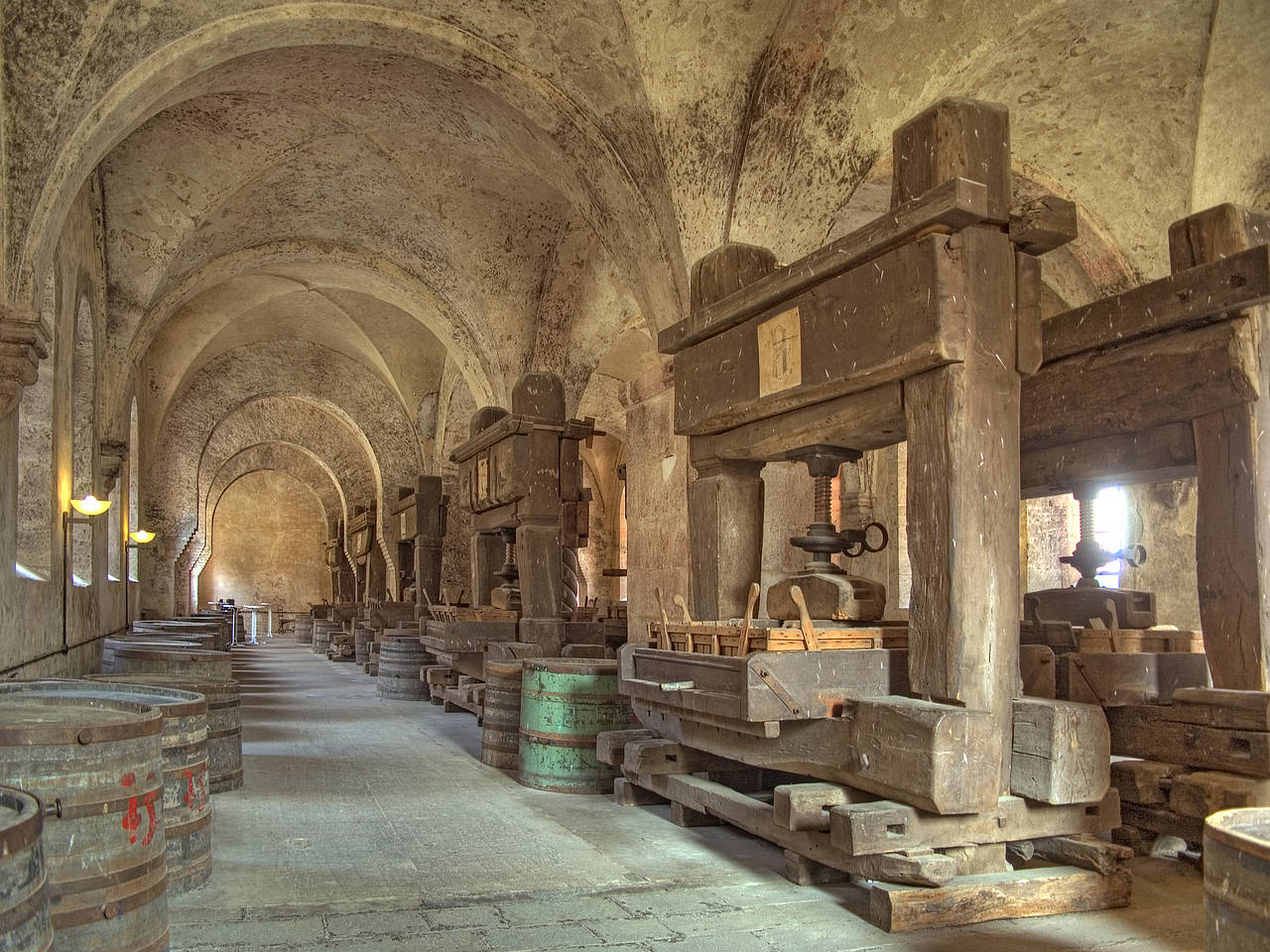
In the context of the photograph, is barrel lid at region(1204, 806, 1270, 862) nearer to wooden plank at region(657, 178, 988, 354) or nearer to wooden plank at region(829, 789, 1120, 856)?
wooden plank at region(829, 789, 1120, 856)

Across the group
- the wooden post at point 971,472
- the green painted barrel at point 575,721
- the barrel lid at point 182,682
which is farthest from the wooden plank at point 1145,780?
the barrel lid at point 182,682

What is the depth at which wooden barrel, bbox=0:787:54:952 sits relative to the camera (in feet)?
6.34

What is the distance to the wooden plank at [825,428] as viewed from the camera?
184 inches

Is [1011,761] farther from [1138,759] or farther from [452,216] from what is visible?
[452,216]

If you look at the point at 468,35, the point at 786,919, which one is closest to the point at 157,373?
the point at 468,35

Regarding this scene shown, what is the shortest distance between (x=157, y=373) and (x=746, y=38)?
1356 centimetres

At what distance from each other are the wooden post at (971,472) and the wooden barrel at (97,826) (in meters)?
2.94

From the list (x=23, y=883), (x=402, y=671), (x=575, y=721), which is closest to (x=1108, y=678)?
(x=575, y=721)

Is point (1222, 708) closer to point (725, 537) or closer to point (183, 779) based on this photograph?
point (725, 537)

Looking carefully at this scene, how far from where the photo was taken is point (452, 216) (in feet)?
40.8

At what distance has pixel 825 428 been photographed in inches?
200

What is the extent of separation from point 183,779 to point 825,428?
3305mm

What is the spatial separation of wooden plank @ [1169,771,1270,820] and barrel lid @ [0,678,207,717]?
4.31 metres

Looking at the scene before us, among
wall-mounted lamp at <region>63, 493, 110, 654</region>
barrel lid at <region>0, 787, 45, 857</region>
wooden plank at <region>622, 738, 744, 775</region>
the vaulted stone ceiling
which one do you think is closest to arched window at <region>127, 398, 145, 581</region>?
the vaulted stone ceiling
